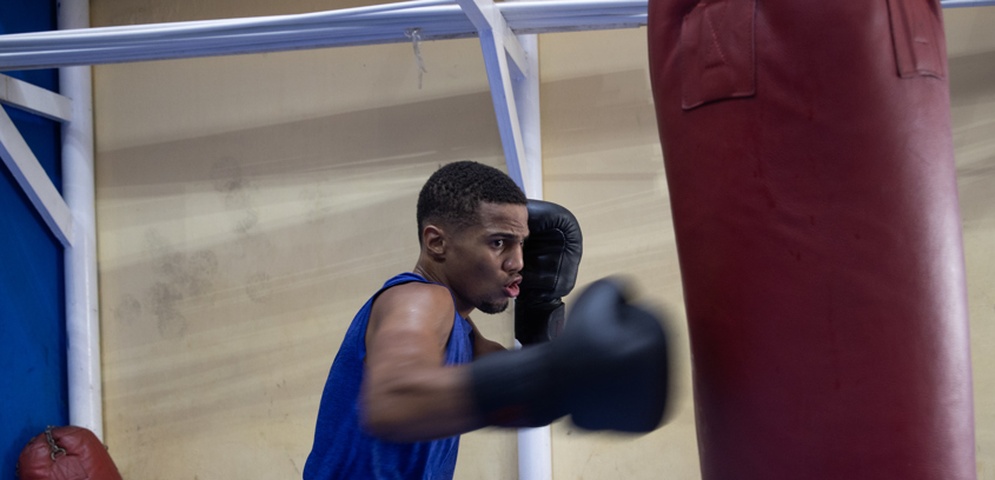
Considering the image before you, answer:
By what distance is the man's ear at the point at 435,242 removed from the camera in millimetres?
1610

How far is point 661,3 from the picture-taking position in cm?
115

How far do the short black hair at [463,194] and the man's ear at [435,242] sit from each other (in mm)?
22

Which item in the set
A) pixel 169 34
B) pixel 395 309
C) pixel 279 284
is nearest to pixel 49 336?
pixel 279 284

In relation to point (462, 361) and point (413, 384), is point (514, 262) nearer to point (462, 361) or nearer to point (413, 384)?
point (462, 361)

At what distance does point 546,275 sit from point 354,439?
77 cm

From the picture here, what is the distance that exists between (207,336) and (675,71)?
3089 millimetres

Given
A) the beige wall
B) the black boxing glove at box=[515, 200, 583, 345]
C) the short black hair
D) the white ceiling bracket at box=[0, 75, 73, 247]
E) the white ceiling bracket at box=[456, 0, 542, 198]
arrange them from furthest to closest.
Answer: the beige wall → the white ceiling bracket at box=[0, 75, 73, 247] → the white ceiling bracket at box=[456, 0, 542, 198] → the black boxing glove at box=[515, 200, 583, 345] → the short black hair

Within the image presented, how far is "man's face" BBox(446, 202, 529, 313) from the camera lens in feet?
5.16

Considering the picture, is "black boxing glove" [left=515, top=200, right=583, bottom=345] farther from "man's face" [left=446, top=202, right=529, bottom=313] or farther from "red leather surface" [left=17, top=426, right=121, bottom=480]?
"red leather surface" [left=17, top=426, right=121, bottom=480]

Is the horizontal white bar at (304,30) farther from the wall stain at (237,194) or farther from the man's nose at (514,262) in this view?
the man's nose at (514,262)

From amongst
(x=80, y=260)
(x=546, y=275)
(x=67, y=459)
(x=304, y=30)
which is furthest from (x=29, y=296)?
(x=546, y=275)

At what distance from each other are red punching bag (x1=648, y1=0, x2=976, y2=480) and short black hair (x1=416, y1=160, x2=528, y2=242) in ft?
2.01

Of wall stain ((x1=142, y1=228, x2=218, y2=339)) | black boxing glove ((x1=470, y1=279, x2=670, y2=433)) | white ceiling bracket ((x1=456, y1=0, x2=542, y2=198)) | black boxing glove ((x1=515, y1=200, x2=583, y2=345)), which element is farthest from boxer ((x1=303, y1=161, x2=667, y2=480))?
wall stain ((x1=142, y1=228, x2=218, y2=339))

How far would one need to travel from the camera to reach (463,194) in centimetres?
161
